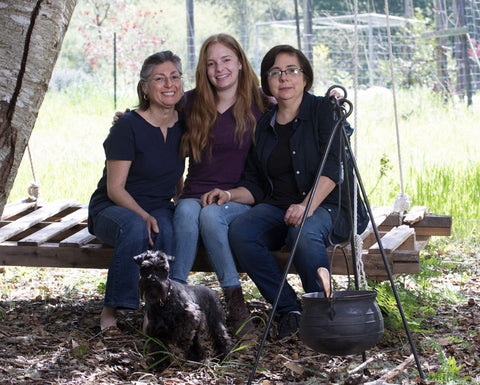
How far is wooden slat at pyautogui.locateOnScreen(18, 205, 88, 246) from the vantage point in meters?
4.10

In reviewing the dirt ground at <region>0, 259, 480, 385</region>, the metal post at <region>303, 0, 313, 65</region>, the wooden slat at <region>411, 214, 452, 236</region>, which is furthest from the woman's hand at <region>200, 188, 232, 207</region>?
the metal post at <region>303, 0, 313, 65</region>

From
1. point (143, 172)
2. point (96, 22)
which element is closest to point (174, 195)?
point (143, 172)

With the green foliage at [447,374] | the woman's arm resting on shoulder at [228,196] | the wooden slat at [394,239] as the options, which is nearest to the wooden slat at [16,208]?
Answer: the woman's arm resting on shoulder at [228,196]

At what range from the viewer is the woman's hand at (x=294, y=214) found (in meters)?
3.45

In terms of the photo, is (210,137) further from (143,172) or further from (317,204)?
(317,204)

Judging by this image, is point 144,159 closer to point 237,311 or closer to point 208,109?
point 208,109

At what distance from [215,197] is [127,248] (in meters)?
0.57

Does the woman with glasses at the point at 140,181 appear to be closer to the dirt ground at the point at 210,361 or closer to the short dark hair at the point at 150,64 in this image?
the short dark hair at the point at 150,64

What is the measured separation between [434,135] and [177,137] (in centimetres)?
586

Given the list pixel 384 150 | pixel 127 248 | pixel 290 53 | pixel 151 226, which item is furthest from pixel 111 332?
pixel 384 150

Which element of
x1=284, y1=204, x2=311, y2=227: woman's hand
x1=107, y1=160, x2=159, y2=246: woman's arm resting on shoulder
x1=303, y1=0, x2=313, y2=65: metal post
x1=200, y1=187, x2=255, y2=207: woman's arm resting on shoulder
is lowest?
x1=284, y1=204, x2=311, y2=227: woman's hand

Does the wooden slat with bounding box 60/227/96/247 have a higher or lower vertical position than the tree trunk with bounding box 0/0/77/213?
lower

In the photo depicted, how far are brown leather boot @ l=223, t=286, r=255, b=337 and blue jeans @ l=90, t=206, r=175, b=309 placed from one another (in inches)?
15.8

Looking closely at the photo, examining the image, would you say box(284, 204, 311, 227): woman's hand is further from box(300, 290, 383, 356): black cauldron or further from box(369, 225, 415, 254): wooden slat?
box(300, 290, 383, 356): black cauldron
